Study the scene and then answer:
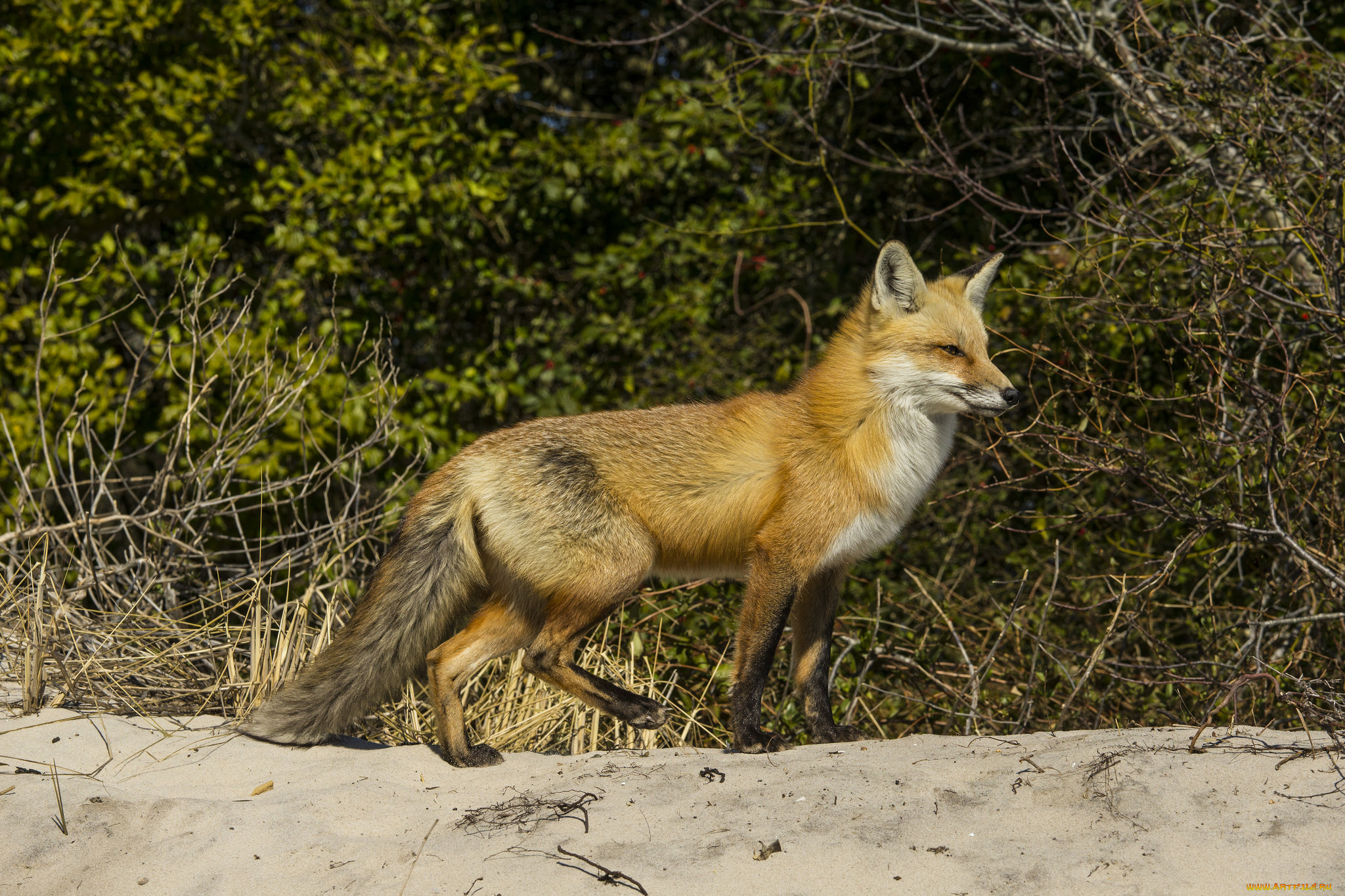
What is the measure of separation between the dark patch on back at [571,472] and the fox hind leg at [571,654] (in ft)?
1.25

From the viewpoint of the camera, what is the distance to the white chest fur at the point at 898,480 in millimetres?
3582

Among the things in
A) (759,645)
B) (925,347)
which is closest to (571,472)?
(759,645)

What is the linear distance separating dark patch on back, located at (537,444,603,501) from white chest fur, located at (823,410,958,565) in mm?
866

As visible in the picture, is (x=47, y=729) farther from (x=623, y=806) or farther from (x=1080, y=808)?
(x=1080, y=808)

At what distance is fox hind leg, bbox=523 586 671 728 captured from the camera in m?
3.59

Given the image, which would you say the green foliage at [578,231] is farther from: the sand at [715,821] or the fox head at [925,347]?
the sand at [715,821]

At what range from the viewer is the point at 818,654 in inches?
152

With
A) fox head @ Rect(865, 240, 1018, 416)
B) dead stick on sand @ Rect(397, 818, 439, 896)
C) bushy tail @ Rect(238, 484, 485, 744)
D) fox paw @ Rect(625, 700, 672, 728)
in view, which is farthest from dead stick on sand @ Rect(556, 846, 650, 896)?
fox head @ Rect(865, 240, 1018, 416)

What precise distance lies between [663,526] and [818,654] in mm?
777

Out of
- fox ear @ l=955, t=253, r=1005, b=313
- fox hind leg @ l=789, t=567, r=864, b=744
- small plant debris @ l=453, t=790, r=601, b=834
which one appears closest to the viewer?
small plant debris @ l=453, t=790, r=601, b=834

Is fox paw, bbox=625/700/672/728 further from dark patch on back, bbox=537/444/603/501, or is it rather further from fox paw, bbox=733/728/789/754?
dark patch on back, bbox=537/444/603/501

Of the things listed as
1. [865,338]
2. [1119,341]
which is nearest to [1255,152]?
[1119,341]

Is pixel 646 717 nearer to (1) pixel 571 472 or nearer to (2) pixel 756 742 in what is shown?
(2) pixel 756 742

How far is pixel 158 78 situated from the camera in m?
5.98
